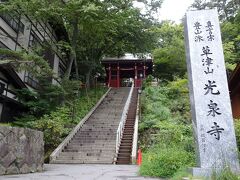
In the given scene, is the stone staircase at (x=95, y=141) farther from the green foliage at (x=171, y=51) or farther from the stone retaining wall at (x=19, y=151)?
the green foliage at (x=171, y=51)

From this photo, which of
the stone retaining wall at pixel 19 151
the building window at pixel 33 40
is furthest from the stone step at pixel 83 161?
the building window at pixel 33 40

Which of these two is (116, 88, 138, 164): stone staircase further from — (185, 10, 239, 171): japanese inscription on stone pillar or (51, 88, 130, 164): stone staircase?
(185, 10, 239, 171): japanese inscription on stone pillar

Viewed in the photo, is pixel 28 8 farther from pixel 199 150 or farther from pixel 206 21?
pixel 199 150

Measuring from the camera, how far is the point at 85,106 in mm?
25188

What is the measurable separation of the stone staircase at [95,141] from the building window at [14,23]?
27.2ft

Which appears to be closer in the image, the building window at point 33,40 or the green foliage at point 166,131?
the green foliage at point 166,131

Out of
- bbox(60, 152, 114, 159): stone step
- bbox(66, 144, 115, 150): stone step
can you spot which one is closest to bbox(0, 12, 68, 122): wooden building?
bbox(66, 144, 115, 150): stone step

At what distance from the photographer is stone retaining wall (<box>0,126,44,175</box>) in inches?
332

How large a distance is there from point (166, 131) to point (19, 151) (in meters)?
7.68

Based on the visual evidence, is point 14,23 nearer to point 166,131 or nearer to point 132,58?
point 166,131

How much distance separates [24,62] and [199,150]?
922 centimetres

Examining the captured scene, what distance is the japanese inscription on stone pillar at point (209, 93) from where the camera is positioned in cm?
713

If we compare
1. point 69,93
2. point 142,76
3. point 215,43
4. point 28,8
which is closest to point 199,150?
point 215,43

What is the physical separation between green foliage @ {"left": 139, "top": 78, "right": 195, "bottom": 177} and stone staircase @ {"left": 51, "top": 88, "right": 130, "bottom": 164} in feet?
6.45
